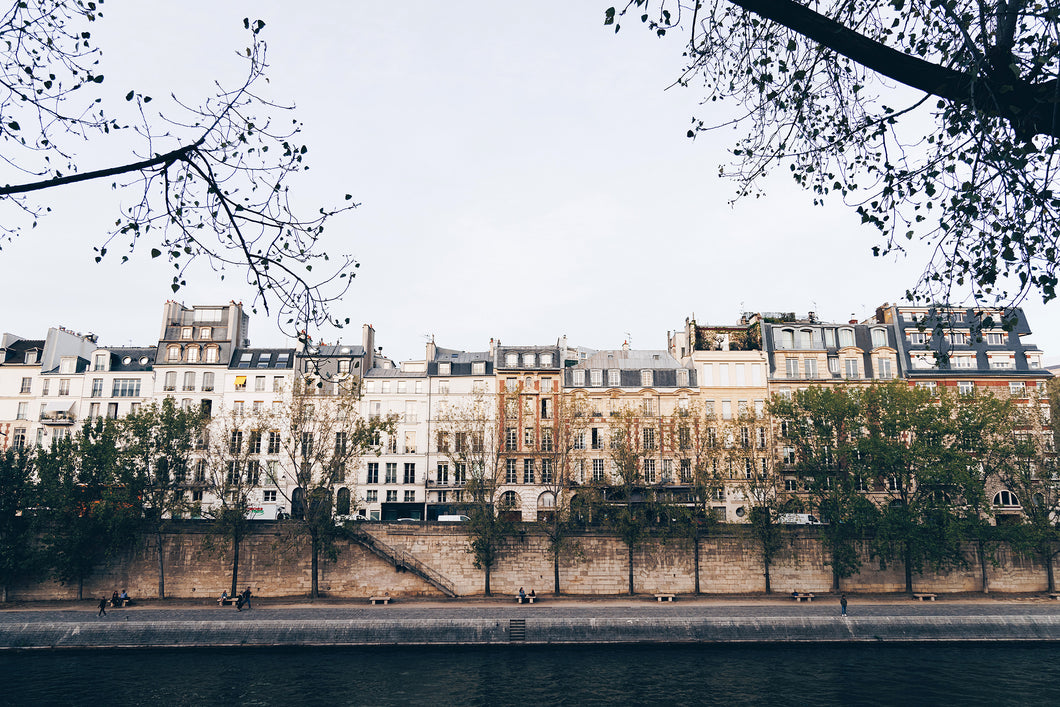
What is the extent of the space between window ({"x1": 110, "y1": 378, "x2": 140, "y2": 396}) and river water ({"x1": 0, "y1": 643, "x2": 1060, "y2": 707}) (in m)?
33.8

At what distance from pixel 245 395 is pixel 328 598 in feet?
81.0

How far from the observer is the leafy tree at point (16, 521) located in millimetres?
42406

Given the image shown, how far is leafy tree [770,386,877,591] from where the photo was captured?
44.7m

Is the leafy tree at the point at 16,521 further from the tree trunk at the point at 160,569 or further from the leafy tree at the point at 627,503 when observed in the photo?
the leafy tree at the point at 627,503

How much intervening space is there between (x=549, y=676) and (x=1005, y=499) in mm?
44893

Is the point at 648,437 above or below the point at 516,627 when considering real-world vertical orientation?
above

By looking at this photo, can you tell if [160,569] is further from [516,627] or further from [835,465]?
[835,465]

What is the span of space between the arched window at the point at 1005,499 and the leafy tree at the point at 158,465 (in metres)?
60.1

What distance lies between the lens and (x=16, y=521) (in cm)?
4344

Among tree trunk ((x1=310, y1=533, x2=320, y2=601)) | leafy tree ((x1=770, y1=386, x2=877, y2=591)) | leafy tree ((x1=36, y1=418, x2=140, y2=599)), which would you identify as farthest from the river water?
leafy tree ((x1=770, y1=386, x2=877, y2=591))

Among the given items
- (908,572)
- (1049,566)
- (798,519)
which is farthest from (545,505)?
(1049,566)

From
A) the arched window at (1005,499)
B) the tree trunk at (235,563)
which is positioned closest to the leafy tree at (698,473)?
the arched window at (1005,499)

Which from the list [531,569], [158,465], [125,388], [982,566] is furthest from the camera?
[125,388]

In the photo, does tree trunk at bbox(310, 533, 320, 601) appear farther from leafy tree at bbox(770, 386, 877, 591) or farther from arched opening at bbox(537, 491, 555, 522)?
leafy tree at bbox(770, 386, 877, 591)
